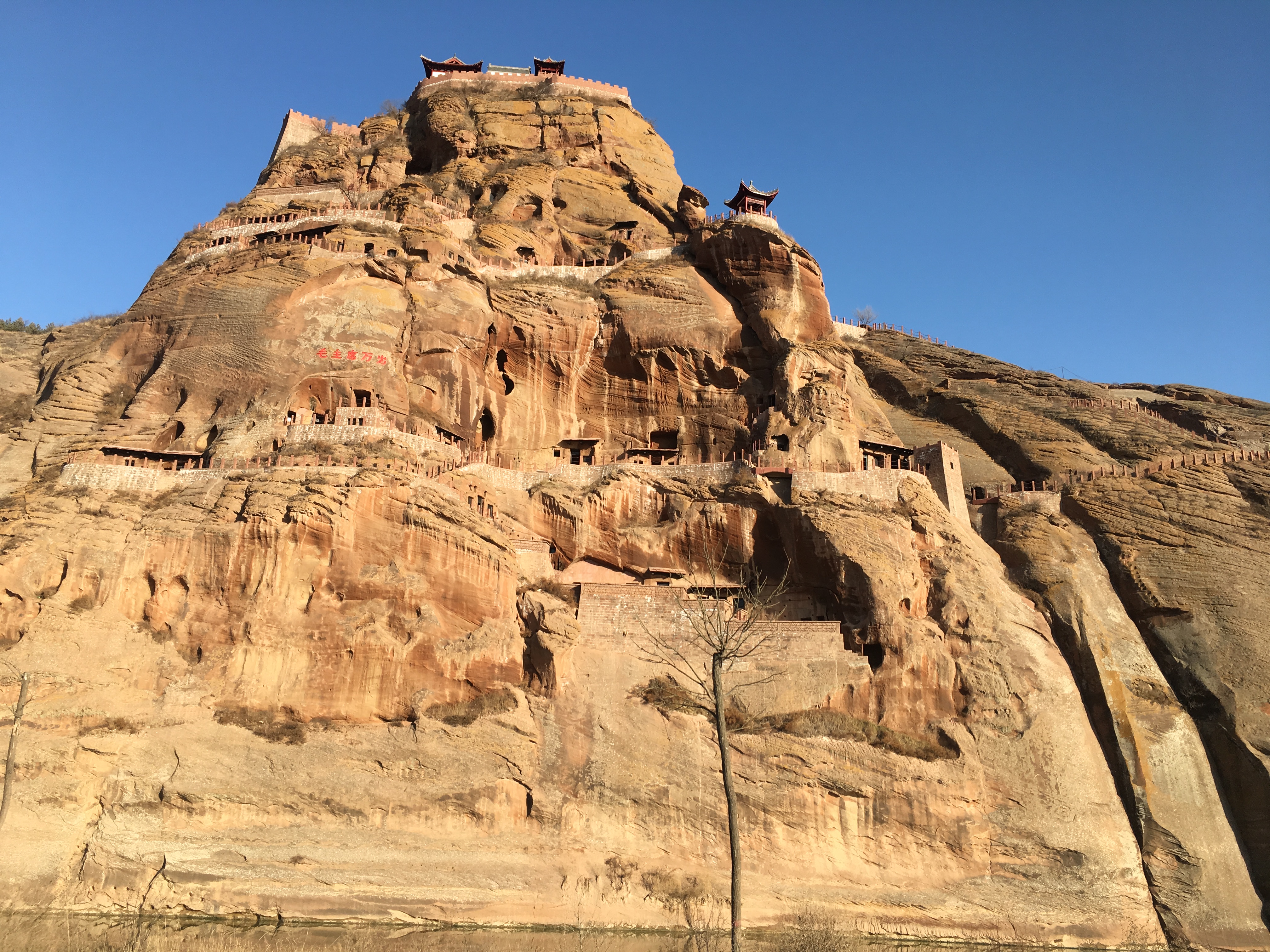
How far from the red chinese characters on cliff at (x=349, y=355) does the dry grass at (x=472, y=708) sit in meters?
14.2

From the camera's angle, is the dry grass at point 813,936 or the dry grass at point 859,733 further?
the dry grass at point 859,733

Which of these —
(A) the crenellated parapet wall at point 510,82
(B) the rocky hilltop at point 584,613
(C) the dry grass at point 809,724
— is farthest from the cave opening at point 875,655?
(A) the crenellated parapet wall at point 510,82

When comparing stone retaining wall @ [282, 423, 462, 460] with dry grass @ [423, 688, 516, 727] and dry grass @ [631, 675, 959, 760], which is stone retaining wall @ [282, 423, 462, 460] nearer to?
dry grass @ [423, 688, 516, 727]

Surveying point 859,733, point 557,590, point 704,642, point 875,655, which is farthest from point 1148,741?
point 557,590

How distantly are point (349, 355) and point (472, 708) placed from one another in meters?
15.2

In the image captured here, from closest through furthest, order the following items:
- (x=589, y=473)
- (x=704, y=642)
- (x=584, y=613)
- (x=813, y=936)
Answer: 1. (x=813, y=936)
2. (x=704, y=642)
3. (x=584, y=613)
4. (x=589, y=473)

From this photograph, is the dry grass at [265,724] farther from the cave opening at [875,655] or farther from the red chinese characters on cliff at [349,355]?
the cave opening at [875,655]

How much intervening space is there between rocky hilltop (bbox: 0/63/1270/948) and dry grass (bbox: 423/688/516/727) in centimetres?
10

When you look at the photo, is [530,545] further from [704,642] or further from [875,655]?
[875,655]

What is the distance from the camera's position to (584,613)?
31641 millimetres

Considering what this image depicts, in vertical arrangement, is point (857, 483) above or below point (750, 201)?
below

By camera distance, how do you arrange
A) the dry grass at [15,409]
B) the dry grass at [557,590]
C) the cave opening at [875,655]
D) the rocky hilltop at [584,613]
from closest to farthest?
the rocky hilltop at [584,613] < the cave opening at [875,655] < the dry grass at [557,590] < the dry grass at [15,409]

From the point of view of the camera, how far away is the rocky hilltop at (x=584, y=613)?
2592 centimetres

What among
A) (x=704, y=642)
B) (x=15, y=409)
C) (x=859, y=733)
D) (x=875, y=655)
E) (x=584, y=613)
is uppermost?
(x=15, y=409)
